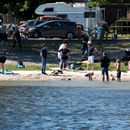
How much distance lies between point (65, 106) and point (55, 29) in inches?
1261

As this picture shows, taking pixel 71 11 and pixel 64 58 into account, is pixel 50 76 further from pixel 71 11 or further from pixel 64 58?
pixel 71 11

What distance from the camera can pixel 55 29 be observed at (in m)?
63.7

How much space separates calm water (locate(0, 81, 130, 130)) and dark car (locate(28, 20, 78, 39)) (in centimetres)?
2080

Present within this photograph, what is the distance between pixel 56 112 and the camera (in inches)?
1167

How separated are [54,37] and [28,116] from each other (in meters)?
36.5

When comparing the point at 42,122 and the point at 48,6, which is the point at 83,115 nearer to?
the point at 42,122

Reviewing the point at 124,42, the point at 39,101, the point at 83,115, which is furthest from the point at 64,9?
the point at 83,115

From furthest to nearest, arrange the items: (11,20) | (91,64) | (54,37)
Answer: (11,20)
(54,37)
(91,64)

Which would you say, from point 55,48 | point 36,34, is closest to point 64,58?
point 55,48

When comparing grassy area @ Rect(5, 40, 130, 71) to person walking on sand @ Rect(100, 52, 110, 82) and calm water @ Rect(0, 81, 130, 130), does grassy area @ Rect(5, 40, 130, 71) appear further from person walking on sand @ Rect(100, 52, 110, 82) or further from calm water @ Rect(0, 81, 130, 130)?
calm water @ Rect(0, 81, 130, 130)

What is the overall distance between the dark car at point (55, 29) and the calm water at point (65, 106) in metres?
20.8

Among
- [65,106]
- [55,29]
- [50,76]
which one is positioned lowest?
[65,106]

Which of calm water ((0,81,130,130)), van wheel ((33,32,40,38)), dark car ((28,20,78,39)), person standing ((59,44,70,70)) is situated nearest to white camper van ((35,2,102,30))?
dark car ((28,20,78,39))

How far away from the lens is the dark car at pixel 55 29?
208 ft
